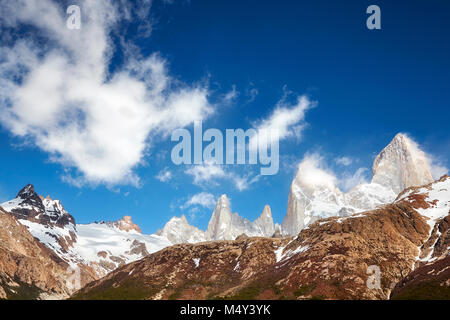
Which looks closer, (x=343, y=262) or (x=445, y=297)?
(x=445, y=297)

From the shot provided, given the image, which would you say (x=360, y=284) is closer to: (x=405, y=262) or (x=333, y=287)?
(x=333, y=287)

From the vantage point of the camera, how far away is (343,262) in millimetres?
166625

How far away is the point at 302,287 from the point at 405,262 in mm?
54083
